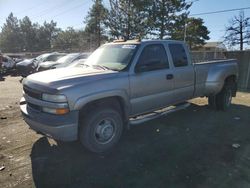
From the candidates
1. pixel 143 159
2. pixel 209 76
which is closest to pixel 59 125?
pixel 143 159

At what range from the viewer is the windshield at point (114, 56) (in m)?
4.99

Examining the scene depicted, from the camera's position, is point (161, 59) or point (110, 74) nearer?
point (110, 74)

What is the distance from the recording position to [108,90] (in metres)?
4.35

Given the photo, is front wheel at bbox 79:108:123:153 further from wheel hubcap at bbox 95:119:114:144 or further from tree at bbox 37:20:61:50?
tree at bbox 37:20:61:50

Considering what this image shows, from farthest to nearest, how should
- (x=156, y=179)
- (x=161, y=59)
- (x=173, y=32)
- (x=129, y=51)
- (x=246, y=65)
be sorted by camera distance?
(x=173, y=32) < (x=246, y=65) < (x=161, y=59) < (x=129, y=51) < (x=156, y=179)

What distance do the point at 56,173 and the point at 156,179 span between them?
1.49 m

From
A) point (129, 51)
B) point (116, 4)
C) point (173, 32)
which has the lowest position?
point (129, 51)

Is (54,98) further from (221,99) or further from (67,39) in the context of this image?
(67,39)

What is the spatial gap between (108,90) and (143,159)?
4.29ft

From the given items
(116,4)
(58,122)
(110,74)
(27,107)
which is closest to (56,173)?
(58,122)

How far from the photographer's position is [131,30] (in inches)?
1299

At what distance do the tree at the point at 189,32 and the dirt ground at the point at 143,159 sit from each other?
26.7m

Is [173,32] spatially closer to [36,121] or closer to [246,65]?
[246,65]

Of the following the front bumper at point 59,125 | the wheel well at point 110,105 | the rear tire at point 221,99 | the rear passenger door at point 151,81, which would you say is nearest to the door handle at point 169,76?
the rear passenger door at point 151,81
